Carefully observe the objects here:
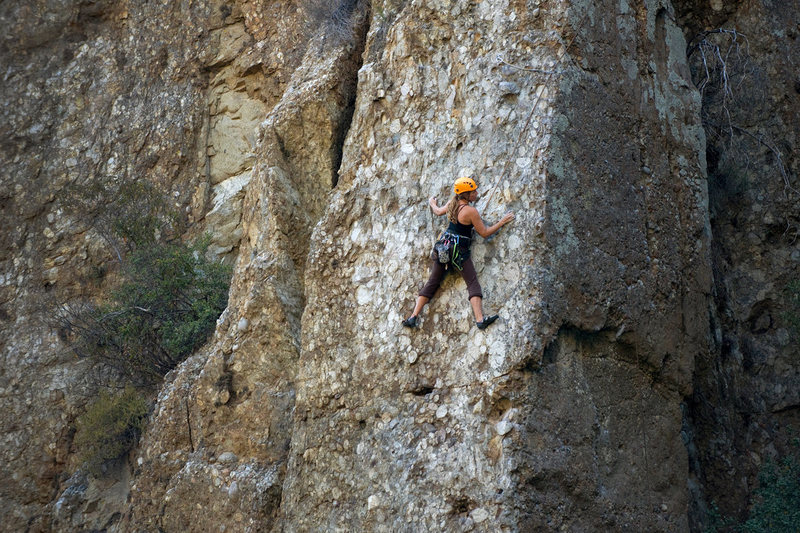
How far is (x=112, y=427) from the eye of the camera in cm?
1170

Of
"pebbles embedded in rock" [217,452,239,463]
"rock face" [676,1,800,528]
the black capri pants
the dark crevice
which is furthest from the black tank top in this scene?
"pebbles embedded in rock" [217,452,239,463]

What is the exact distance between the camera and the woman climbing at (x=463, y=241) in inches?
314

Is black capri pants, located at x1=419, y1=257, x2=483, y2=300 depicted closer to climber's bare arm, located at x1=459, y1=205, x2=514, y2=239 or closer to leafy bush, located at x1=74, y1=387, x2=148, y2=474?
climber's bare arm, located at x1=459, y1=205, x2=514, y2=239

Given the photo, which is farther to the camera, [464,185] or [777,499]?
[777,499]

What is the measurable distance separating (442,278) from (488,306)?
0.57m

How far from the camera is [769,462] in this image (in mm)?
9547

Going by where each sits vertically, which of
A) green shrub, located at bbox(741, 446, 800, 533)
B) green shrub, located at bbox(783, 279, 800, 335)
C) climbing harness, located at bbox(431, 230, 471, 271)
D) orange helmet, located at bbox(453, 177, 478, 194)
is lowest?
green shrub, located at bbox(741, 446, 800, 533)

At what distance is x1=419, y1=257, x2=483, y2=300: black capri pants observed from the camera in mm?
8000

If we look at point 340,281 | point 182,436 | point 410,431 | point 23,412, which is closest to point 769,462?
point 410,431

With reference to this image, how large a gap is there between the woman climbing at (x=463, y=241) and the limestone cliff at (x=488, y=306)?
116 millimetres

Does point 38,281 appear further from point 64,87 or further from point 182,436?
point 182,436

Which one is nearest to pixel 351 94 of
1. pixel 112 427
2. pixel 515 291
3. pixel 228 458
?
pixel 515 291

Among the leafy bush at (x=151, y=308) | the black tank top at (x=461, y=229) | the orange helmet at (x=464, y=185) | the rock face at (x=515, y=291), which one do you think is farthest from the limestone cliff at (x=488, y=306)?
the leafy bush at (x=151, y=308)

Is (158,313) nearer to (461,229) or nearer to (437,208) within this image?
(437,208)
